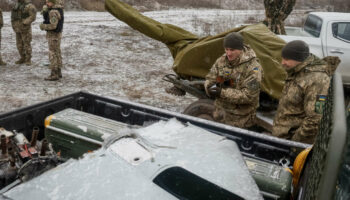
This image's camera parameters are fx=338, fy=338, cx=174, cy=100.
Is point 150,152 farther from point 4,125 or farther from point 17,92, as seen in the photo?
point 17,92

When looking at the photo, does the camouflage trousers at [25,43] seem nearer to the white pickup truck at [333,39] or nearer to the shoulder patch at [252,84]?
the white pickup truck at [333,39]

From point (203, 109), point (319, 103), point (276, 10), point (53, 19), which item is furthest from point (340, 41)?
point (53, 19)

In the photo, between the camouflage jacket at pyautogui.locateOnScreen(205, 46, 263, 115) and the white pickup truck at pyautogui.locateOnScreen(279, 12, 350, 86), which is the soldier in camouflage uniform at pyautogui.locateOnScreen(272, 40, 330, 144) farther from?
the white pickup truck at pyautogui.locateOnScreen(279, 12, 350, 86)

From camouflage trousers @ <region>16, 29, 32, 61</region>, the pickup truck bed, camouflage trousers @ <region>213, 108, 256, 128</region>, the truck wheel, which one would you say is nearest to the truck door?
the truck wheel

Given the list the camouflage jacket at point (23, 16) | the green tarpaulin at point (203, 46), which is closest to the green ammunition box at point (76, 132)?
the green tarpaulin at point (203, 46)

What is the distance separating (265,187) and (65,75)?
21.0ft

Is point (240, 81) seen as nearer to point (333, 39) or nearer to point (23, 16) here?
point (333, 39)

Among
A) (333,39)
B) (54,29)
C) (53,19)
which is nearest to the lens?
(333,39)

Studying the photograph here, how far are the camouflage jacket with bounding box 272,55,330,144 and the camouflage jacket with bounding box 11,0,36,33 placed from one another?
677cm

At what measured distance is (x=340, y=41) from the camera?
645 centimetres

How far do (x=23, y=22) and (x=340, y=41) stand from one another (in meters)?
6.94

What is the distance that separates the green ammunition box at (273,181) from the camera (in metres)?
2.17

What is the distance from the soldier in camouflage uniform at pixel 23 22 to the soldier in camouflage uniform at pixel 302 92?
6794mm

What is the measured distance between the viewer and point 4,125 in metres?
3.06
